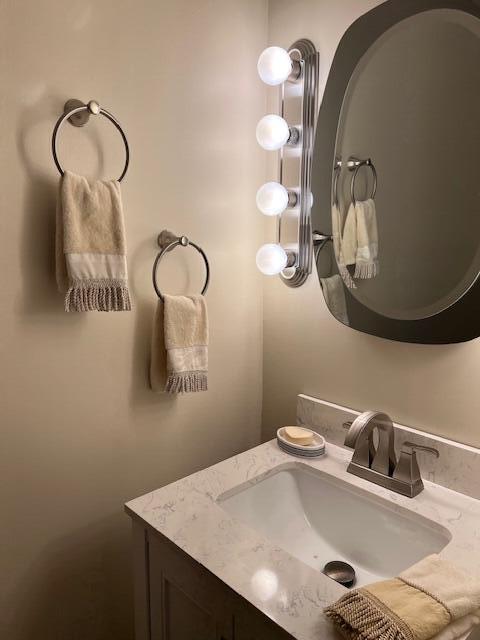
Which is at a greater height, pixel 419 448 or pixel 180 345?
pixel 180 345

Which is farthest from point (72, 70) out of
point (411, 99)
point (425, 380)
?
point (425, 380)

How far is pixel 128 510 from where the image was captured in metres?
1.00

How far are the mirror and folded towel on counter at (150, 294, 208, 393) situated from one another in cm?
35

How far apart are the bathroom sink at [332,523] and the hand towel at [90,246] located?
0.52m

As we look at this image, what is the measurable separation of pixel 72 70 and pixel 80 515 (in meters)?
1.01

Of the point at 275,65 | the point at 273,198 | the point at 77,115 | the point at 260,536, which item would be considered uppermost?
the point at 275,65

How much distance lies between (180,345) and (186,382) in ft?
0.31

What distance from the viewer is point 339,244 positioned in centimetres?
125

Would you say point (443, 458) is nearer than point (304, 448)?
Yes

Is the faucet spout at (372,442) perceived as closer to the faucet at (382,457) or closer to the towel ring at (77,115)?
the faucet at (382,457)

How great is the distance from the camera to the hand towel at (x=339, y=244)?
124 centimetres

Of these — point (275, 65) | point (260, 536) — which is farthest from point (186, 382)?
point (275, 65)

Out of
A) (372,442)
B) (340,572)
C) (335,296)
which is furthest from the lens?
(335,296)

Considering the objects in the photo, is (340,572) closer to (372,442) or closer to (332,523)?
(332,523)
